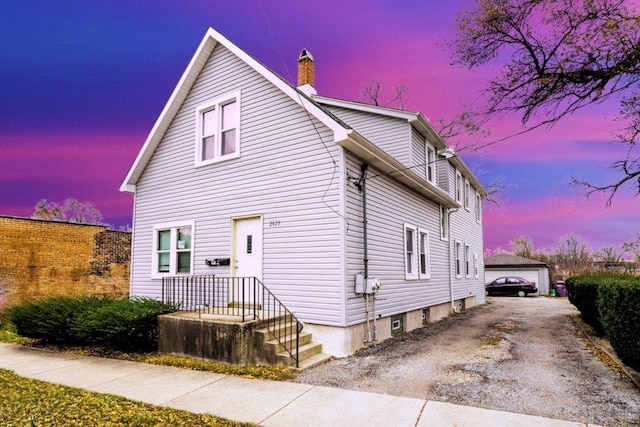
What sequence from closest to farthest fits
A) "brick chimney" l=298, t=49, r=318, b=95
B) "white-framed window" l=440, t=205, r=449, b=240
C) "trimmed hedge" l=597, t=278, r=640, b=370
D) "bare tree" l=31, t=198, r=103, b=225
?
"trimmed hedge" l=597, t=278, r=640, b=370 < "brick chimney" l=298, t=49, r=318, b=95 < "white-framed window" l=440, t=205, r=449, b=240 < "bare tree" l=31, t=198, r=103, b=225

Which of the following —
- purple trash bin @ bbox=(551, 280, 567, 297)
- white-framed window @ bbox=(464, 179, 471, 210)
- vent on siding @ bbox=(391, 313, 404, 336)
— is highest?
white-framed window @ bbox=(464, 179, 471, 210)

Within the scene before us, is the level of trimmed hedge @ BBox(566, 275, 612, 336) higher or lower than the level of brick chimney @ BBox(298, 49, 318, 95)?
lower

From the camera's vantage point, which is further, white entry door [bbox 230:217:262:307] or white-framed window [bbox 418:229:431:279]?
white-framed window [bbox 418:229:431:279]

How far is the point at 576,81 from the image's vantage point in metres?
8.27

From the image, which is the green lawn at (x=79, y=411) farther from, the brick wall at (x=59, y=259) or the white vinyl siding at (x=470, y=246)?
the white vinyl siding at (x=470, y=246)

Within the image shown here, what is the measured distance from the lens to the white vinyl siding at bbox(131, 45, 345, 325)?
8.56 meters

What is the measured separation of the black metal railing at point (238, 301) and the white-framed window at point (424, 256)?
5.68 meters

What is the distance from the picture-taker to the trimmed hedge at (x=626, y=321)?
6.05m

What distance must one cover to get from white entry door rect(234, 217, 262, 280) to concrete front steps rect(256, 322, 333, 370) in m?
1.87

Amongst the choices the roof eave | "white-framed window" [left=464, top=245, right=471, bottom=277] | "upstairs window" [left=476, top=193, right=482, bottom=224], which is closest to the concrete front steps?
the roof eave

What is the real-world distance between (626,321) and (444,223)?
380 inches

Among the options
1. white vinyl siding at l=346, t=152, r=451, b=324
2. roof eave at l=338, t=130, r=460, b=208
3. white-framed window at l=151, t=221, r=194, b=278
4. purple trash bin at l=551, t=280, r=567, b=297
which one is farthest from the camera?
purple trash bin at l=551, t=280, r=567, b=297

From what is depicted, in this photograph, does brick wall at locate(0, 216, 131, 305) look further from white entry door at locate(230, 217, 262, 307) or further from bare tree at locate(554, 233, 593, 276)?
bare tree at locate(554, 233, 593, 276)

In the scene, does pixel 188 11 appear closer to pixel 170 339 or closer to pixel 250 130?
pixel 250 130
